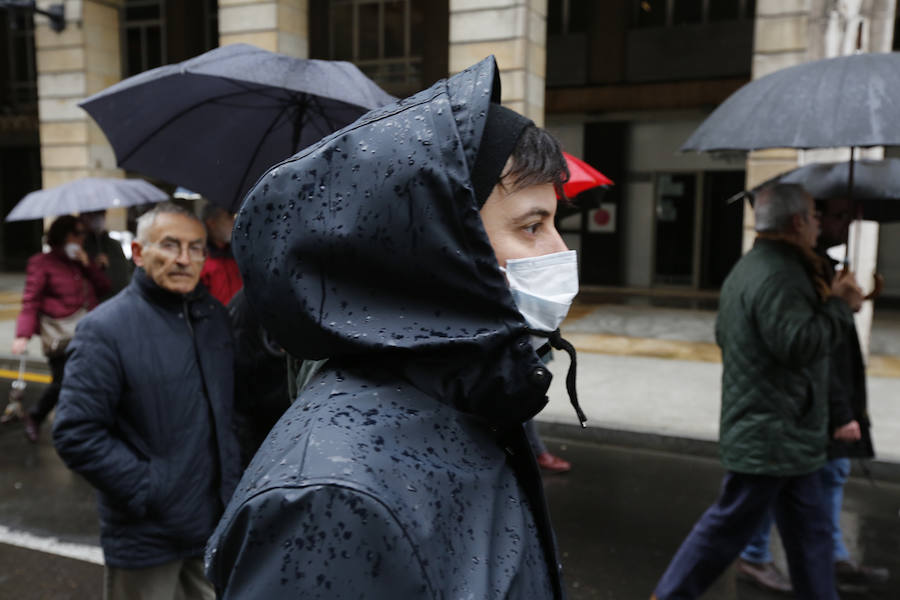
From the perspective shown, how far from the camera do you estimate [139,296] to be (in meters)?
2.86

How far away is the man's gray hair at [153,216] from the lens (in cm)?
301

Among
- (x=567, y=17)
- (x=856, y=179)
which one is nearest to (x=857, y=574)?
(x=856, y=179)

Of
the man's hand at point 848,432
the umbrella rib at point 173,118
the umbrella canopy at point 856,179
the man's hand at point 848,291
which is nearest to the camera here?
the man's hand at point 848,291

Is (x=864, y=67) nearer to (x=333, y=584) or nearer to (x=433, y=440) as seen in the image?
(x=433, y=440)

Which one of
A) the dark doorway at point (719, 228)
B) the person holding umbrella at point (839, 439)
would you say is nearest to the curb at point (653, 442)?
the person holding umbrella at point (839, 439)

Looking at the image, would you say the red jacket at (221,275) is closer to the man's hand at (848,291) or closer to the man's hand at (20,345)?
the man's hand at (20,345)

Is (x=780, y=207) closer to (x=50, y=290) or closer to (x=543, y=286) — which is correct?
(x=543, y=286)

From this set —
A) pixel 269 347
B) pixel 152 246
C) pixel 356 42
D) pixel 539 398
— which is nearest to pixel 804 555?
pixel 269 347

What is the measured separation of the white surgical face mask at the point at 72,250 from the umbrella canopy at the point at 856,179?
536 cm

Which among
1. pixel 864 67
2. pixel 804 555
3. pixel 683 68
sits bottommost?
pixel 804 555

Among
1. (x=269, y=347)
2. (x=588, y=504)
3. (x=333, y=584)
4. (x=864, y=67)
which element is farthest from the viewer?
(x=588, y=504)

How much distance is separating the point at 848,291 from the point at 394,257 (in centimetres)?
312

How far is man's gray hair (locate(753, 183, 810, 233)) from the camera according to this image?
364 centimetres

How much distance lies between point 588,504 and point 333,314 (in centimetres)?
471
